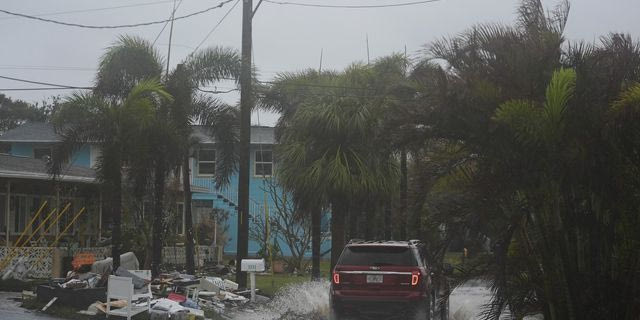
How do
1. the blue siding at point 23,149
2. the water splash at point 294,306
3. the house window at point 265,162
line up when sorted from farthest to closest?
1. the blue siding at point 23,149
2. the house window at point 265,162
3. the water splash at point 294,306

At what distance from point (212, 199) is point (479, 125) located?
102ft

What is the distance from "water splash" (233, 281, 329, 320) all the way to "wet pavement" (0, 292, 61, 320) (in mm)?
4056

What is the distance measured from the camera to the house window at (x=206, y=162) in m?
40.8

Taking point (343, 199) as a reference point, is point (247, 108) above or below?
above

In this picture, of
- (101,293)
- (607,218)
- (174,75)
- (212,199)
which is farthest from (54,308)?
(212,199)

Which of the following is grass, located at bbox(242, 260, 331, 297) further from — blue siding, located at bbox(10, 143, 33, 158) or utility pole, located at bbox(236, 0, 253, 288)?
blue siding, located at bbox(10, 143, 33, 158)

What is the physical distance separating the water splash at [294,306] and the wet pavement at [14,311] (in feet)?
13.3

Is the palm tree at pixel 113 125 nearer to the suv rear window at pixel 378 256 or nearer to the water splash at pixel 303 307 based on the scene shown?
the water splash at pixel 303 307

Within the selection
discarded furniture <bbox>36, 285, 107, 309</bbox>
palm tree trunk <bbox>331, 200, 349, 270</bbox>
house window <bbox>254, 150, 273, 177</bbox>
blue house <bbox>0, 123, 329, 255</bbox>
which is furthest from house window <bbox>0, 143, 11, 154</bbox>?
discarded furniture <bbox>36, 285, 107, 309</bbox>

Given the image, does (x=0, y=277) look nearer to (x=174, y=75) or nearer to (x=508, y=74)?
(x=174, y=75)

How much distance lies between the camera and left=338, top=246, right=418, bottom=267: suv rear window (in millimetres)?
15055

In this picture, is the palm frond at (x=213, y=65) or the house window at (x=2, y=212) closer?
the palm frond at (x=213, y=65)

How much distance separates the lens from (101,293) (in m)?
17.5

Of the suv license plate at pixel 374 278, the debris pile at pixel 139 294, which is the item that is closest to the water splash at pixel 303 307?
the debris pile at pixel 139 294
